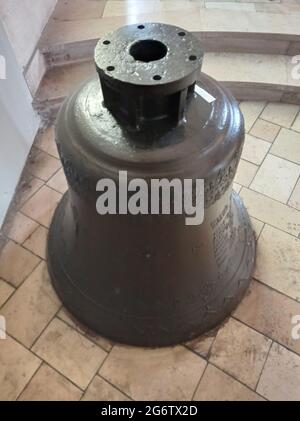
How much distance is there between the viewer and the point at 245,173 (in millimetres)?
1741

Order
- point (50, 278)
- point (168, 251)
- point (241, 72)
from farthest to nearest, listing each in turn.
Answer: point (241, 72) → point (50, 278) → point (168, 251)

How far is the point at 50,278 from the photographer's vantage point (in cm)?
143

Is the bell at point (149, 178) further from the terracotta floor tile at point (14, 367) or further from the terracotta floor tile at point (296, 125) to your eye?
the terracotta floor tile at point (296, 125)

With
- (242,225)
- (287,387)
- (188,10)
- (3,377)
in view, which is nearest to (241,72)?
(188,10)

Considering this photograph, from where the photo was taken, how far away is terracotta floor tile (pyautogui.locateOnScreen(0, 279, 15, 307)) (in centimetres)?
141

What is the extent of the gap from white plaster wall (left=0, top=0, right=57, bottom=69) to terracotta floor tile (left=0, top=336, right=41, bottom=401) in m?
1.23


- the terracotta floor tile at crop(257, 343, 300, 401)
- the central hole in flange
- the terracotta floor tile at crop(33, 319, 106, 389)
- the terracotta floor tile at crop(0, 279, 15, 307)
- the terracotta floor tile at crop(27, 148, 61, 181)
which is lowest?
the terracotta floor tile at crop(257, 343, 300, 401)

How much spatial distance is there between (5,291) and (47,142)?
803mm

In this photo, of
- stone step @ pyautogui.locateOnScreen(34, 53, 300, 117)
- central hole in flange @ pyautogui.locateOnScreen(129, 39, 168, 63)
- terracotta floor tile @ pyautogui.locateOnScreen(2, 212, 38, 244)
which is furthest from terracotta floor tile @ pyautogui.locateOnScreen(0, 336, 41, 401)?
stone step @ pyautogui.locateOnScreen(34, 53, 300, 117)

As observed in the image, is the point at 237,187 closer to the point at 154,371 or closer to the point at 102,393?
the point at 154,371

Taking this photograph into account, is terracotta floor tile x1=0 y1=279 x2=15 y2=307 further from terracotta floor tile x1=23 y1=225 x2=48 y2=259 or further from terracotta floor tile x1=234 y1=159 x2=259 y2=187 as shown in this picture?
terracotta floor tile x1=234 y1=159 x2=259 y2=187

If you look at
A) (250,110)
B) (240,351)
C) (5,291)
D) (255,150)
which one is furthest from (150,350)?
(250,110)
